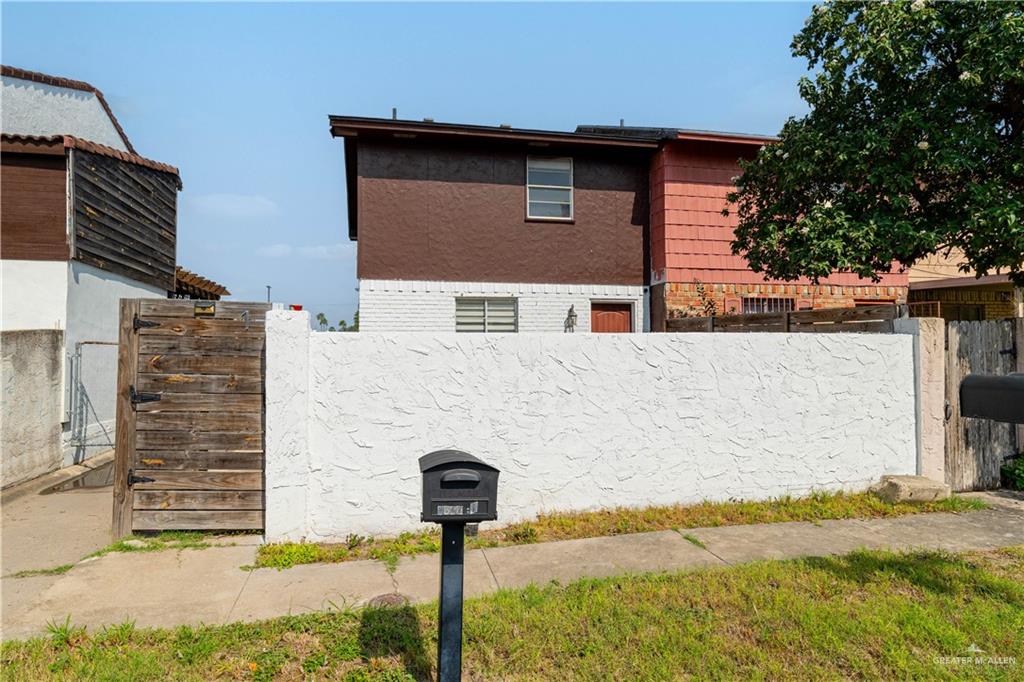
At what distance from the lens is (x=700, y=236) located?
39.5 ft

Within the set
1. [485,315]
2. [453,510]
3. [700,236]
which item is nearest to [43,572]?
[453,510]

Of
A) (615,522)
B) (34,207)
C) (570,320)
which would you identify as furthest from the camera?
(570,320)

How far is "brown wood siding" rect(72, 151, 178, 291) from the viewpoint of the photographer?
10.1 m

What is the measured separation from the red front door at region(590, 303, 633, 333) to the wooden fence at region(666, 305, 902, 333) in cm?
244

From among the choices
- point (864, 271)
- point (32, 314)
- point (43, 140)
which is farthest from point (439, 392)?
point (43, 140)

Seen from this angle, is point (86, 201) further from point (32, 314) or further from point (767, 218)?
point (767, 218)

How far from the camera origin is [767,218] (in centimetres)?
937

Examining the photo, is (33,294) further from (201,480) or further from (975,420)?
(975,420)

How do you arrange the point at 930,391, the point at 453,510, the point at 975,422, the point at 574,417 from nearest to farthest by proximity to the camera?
1. the point at 453,510
2. the point at 574,417
3. the point at 930,391
4. the point at 975,422

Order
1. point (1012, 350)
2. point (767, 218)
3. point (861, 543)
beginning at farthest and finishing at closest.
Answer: point (767, 218) → point (1012, 350) → point (861, 543)

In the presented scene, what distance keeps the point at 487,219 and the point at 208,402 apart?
7.47m

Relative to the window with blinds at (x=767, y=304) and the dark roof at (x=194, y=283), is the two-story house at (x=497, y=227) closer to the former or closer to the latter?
the window with blinds at (x=767, y=304)

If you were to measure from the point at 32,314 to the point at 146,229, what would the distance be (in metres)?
3.78

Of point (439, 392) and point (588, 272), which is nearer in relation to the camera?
point (439, 392)
